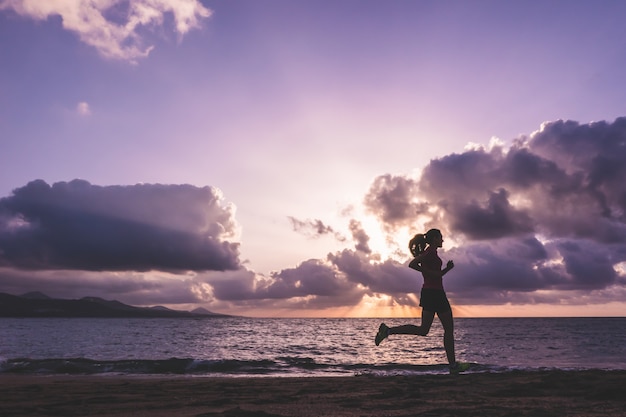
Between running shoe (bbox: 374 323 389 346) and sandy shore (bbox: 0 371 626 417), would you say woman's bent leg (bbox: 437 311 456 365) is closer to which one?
sandy shore (bbox: 0 371 626 417)

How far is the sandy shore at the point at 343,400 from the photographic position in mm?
6602

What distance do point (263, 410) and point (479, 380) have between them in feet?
18.1

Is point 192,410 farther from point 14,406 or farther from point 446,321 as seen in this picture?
point 446,321

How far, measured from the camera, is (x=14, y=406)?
810 cm

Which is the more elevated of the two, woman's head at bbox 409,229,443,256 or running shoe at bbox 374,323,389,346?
woman's head at bbox 409,229,443,256

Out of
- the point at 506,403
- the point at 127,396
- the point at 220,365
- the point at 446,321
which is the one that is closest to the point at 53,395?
the point at 127,396

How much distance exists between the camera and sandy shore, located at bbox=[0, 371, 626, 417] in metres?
6.60

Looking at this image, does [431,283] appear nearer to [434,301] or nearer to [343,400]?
[434,301]

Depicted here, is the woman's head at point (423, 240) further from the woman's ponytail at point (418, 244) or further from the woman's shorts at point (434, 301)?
the woman's shorts at point (434, 301)

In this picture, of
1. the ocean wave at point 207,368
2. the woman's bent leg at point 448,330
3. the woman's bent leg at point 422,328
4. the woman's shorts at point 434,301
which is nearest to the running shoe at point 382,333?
the woman's bent leg at point 422,328

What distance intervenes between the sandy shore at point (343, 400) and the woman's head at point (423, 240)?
2.49 m

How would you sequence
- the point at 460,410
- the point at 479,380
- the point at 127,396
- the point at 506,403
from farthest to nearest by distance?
the point at 479,380 < the point at 127,396 < the point at 506,403 < the point at 460,410

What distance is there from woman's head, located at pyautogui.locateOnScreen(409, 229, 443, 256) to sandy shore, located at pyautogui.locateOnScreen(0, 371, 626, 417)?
98.1 inches

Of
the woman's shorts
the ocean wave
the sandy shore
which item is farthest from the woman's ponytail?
the ocean wave
